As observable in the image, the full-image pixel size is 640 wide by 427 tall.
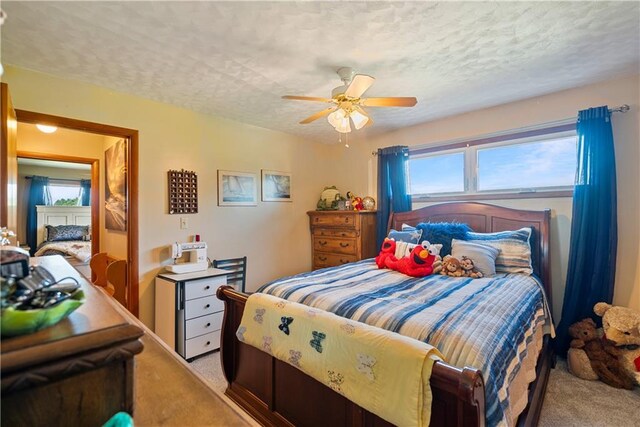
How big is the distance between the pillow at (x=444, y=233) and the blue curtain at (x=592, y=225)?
0.89m

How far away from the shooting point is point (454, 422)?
1143 millimetres

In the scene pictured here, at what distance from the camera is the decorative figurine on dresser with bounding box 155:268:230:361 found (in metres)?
2.66

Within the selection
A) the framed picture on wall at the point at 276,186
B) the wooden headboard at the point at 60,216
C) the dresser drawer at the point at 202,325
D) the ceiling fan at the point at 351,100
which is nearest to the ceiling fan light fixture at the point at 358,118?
the ceiling fan at the point at 351,100

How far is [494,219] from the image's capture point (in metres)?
3.04

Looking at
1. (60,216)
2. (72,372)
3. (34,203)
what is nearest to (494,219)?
(72,372)

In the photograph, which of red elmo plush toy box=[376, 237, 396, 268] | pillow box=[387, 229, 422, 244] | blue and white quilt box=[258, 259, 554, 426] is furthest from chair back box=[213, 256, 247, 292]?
pillow box=[387, 229, 422, 244]

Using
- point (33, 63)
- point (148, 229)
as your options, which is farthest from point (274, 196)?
point (33, 63)

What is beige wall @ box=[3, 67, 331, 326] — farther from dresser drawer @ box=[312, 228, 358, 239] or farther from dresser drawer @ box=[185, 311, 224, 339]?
dresser drawer @ box=[185, 311, 224, 339]

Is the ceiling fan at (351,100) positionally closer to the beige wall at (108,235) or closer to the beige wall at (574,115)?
the beige wall at (574,115)

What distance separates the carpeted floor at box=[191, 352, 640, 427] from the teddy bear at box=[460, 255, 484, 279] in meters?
0.93

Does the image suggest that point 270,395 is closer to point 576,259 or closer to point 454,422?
point 454,422

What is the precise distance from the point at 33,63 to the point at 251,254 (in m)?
2.50

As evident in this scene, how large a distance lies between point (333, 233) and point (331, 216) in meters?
0.23

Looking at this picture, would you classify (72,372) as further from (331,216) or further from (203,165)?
(331,216)
